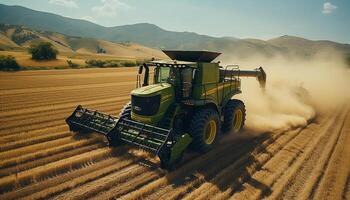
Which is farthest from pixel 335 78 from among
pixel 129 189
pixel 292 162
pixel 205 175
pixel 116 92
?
pixel 129 189

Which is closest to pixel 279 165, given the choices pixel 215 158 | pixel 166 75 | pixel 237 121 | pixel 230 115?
pixel 215 158

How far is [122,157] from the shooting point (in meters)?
7.90

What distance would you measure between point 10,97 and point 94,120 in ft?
33.6

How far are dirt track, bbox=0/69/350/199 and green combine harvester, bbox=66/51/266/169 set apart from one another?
49 centimetres

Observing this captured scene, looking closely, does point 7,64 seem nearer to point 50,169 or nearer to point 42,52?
point 42,52

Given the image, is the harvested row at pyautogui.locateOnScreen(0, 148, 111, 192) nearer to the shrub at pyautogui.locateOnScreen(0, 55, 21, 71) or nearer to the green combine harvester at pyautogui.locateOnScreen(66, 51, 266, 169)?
the green combine harvester at pyautogui.locateOnScreen(66, 51, 266, 169)

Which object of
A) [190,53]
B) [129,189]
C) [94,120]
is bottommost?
[129,189]

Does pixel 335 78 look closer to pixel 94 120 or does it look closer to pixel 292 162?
pixel 292 162

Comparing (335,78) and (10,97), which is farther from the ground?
(335,78)

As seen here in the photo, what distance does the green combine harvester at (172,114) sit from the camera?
7559 millimetres

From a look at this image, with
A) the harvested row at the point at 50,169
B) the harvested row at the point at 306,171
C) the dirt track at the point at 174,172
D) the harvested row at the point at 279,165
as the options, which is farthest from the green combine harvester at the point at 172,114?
the harvested row at the point at 306,171

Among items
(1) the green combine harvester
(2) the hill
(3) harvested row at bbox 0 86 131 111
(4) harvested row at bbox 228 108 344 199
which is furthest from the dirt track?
(2) the hill

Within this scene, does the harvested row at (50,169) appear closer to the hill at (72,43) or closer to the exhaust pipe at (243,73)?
the exhaust pipe at (243,73)

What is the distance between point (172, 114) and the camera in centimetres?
835
